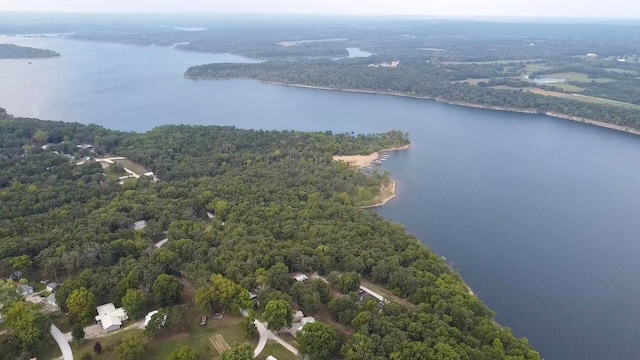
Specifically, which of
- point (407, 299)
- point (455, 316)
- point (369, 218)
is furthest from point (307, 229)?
point (455, 316)

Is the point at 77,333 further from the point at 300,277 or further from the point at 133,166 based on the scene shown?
the point at 133,166

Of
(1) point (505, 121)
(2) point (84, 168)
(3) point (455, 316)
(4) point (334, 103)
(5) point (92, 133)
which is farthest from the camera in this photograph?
(4) point (334, 103)

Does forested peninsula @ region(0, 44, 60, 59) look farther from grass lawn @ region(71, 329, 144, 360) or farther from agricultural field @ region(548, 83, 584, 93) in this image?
agricultural field @ region(548, 83, 584, 93)

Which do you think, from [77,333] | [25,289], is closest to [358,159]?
[25,289]

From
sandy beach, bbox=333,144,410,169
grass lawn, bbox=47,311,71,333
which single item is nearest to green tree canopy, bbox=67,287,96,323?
grass lawn, bbox=47,311,71,333

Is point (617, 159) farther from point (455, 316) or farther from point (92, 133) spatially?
point (92, 133)

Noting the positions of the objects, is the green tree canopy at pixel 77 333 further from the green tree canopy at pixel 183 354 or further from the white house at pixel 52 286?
the white house at pixel 52 286
